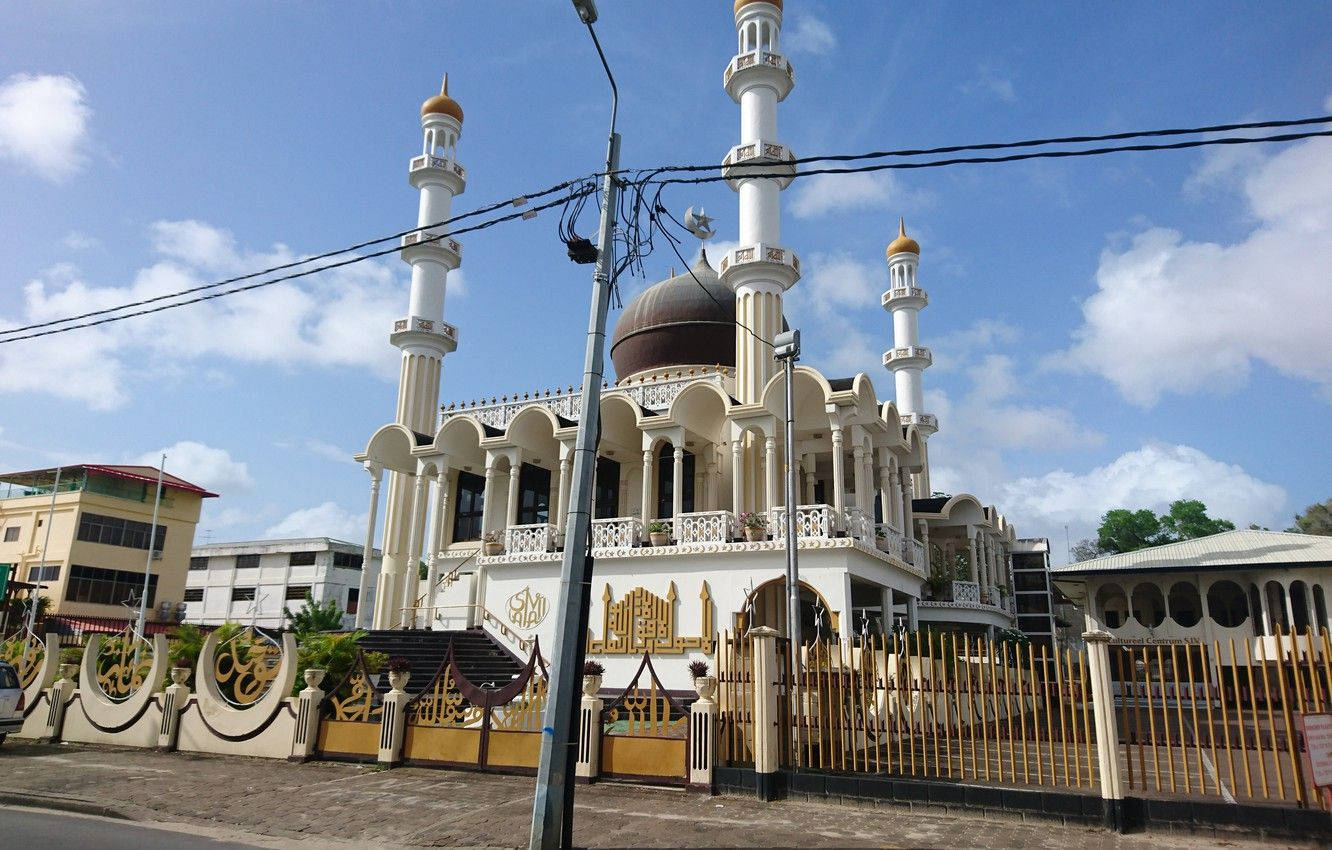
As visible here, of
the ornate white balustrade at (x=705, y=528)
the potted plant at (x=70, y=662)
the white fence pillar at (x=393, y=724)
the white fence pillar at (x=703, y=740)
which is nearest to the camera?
the white fence pillar at (x=703, y=740)

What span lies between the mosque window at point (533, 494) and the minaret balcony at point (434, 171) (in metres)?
11.6

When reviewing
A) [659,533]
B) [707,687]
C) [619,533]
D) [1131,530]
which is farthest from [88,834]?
[1131,530]

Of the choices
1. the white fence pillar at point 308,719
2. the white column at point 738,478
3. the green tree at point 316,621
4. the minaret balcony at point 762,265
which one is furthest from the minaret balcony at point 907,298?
the white fence pillar at point 308,719

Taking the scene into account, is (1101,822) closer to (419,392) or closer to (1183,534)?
(419,392)

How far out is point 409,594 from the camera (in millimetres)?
26203

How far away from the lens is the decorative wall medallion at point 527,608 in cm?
2186

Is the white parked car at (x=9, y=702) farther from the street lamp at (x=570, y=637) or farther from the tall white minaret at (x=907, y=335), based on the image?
the tall white minaret at (x=907, y=335)

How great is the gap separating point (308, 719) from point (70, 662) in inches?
374

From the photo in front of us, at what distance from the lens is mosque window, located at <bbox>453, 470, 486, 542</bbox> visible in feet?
92.8

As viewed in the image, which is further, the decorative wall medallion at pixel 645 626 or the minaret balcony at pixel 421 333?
the minaret balcony at pixel 421 333

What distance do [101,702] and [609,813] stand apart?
36.3ft

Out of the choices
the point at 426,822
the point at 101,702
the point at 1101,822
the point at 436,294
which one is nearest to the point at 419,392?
the point at 436,294

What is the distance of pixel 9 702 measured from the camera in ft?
48.1

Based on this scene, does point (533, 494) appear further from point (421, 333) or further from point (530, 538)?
point (421, 333)
